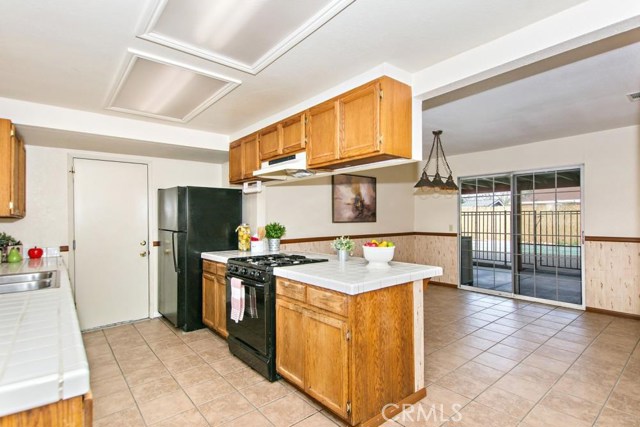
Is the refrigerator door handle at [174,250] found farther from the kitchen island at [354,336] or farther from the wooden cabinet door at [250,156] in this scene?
the kitchen island at [354,336]

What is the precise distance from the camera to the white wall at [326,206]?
4.46 metres

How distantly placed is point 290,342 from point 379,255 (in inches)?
38.0

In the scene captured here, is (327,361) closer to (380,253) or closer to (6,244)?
(380,253)

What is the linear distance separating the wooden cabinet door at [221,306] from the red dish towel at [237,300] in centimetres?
36

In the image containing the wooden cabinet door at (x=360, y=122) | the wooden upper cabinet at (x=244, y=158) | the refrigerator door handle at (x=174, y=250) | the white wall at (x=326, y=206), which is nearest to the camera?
the wooden cabinet door at (x=360, y=122)

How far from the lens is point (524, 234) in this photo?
543 cm

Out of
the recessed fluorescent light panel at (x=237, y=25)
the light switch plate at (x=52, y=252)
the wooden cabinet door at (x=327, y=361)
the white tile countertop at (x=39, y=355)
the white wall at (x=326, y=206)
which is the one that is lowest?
the wooden cabinet door at (x=327, y=361)

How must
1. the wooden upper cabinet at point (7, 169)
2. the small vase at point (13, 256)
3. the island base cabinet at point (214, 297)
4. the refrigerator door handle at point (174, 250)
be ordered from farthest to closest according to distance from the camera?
the refrigerator door handle at point (174, 250)
the island base cabinet at point (214, 297)
the small vase at point (13, 256)
the wooden upper cabinet at point (7, 169)

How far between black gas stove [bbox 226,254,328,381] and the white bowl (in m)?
0.63

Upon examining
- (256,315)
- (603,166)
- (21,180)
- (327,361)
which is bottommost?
(327,361)

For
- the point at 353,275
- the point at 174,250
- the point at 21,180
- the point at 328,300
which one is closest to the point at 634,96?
the point at 353,275

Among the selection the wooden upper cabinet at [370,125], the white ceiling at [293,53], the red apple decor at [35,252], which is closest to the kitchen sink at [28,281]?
the red apple decor at [35,252]

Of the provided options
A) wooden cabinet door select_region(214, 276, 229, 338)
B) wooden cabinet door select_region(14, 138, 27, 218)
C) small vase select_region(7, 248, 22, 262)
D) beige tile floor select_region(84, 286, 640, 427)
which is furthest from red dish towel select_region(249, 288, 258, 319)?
small vase select_region(7, 248, 22, 262)

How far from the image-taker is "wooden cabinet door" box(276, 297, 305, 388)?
2462 millimetres
